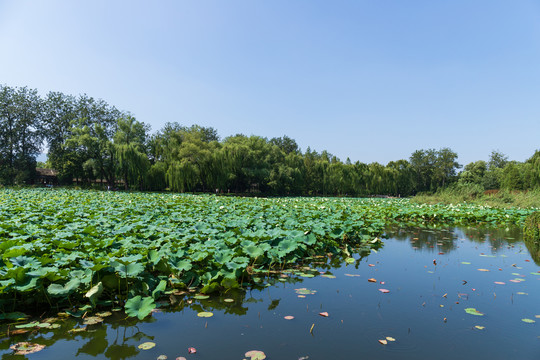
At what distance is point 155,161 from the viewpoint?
3284 centimetres

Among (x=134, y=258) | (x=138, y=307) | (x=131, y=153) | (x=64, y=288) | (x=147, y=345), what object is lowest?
(x=147, y=345)

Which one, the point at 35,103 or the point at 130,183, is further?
the point at 35,103

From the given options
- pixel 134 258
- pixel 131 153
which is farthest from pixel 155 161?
pixel 134 258

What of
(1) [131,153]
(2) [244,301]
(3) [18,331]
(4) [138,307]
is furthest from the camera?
(1) [131,153]

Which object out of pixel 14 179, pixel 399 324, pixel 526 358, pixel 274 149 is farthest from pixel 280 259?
pixel 14 179

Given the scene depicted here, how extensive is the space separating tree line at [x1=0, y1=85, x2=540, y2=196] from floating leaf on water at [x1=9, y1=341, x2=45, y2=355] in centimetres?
2304

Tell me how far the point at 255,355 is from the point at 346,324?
33.6 inches

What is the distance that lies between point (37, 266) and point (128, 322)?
92 centimetres

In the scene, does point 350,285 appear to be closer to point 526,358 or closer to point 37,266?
point 526,358

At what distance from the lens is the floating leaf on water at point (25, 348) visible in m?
1.90

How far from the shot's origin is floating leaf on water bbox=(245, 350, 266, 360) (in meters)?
1.90

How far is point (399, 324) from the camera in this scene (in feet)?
7.95

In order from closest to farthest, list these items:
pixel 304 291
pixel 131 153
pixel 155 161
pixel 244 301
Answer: pixel 244 301
pixel 304 291
pixel 131 153
pixel 155 161

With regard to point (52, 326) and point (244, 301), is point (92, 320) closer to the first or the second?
point (52, 326)
